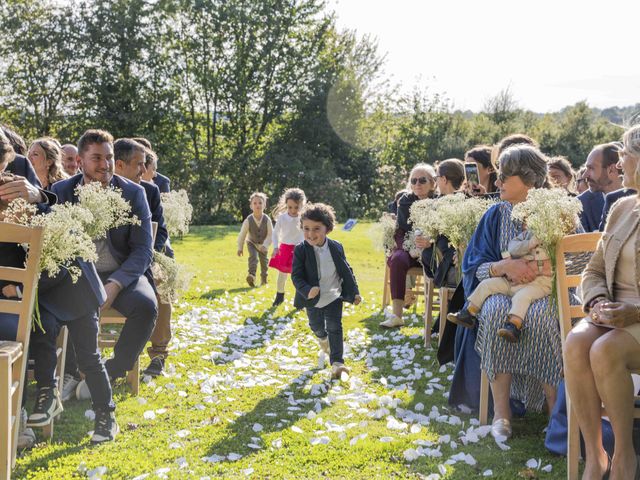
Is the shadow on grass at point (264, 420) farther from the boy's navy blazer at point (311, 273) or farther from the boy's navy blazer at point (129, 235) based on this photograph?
the boy's navy blazer at point (129, 235)

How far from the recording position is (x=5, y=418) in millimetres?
4004

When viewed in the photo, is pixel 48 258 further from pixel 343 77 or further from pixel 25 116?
pixel 343 77

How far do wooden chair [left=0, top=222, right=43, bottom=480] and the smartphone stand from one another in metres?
4.98

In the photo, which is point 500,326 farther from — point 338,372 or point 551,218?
point 338,372

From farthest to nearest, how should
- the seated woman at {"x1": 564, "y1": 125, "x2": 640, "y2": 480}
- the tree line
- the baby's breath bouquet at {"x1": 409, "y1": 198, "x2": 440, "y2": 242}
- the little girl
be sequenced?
the tree line < the little girl < the baby's breath bouquet at {"x1": 409, "y1": 198, "x2": 440, "y2": 242} < the seated woman at {"x1": 564, "y1": 125, "x2": 640, "y2": 480}

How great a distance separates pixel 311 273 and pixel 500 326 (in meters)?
2.52

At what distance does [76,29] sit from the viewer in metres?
30.4

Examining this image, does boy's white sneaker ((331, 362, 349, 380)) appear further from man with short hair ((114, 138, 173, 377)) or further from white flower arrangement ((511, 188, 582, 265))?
white flower arrangement ((511, 188, 582, 265))

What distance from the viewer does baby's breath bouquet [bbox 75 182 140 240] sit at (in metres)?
5.42

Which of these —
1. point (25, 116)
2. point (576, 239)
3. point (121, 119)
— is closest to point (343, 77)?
point (121, 119)

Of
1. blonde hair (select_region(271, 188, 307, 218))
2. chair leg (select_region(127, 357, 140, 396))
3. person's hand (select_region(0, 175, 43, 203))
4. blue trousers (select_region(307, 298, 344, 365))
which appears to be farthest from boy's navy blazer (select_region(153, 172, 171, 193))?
person's hand (select_region(0, 175, 43, 203))

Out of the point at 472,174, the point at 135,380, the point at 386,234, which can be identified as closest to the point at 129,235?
the point at 135,380

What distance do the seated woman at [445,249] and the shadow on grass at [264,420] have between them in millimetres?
2140

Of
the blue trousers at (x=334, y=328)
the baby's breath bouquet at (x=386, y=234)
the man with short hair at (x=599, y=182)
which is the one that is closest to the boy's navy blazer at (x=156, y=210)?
the blue trousers at (x=334, y=328)
